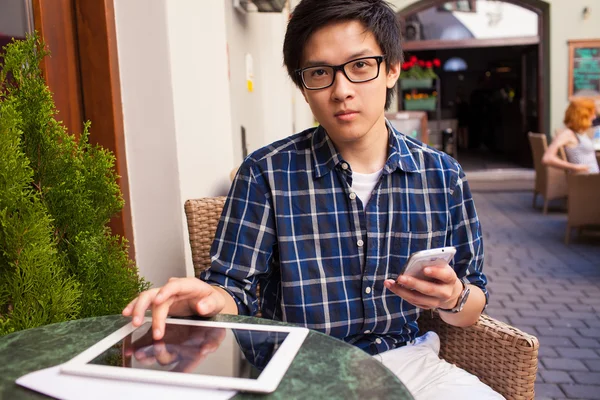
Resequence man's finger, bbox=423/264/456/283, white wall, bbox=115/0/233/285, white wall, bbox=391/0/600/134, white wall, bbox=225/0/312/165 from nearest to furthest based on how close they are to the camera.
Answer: man's finger, bbox=423/264/456/283, white wall, bbox=115/0/233/285, white wall, bbox=225/0/312/165, white wall, bbox=391/0/600/134

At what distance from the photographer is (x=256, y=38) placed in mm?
6066

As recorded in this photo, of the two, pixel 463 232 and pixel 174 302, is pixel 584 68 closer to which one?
pixel 463 232

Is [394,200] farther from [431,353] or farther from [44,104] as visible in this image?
[44,104]

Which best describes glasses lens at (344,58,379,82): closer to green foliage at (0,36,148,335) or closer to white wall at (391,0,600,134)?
green foliage at (0,36,148,335)

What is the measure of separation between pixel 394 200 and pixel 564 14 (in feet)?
39.8

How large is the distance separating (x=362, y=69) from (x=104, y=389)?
3.55 ft

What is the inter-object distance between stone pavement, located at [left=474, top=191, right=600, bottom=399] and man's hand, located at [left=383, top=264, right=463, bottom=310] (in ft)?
6.65

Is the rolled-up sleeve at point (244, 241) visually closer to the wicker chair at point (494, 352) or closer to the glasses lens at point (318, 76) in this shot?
the glasses lens at point (318, 76)

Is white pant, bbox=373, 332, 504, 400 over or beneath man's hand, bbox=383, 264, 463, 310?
beneath

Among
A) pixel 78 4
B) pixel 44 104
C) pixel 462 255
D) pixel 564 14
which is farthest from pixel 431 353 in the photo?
pixel 564 14

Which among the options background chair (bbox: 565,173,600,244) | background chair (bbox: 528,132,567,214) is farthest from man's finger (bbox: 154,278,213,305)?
background chair (bbox: 528,132,567,214)

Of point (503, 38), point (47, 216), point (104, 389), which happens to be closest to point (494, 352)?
point (104, 389)

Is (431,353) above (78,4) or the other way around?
the other way around

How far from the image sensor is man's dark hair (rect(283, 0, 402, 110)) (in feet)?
5.42
